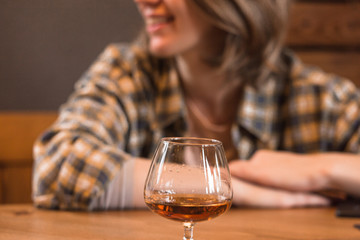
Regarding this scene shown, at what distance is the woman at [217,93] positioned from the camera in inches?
53.5

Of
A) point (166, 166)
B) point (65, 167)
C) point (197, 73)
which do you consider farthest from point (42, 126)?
point (166, 166)

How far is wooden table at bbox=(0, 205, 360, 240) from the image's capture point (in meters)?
0.76

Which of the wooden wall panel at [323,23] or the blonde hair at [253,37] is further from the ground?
the wooden wall panel at [323,23]

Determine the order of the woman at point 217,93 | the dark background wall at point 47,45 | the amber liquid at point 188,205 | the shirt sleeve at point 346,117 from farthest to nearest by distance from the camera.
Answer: the dark background wall at point 47,45 → the shirt sleeve at point 346,117 → the woman at point 217,93 → the amber liquid at point 188,205

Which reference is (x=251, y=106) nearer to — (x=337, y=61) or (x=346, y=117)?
(x=346, y=117)

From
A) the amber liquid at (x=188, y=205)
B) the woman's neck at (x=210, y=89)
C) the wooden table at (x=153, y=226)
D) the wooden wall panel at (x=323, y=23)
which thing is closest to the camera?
the amber liquid at (x=188, y=205)

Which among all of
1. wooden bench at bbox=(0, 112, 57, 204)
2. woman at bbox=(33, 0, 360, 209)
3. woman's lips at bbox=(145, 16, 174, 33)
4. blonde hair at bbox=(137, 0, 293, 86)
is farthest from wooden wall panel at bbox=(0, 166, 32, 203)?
woman's lips at bbox=(145, 16, 174, 33)

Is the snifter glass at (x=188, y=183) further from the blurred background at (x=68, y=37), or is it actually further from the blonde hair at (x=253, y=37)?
the blurred background at (x=68, y=37)

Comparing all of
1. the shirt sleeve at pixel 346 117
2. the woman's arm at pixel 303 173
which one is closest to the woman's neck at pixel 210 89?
the shirt sleeve at pixel 346 117

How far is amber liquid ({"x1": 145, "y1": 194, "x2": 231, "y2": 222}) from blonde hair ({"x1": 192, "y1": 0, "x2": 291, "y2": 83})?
903 mm

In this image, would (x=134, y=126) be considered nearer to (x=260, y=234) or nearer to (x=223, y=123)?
(x=223, y=123)

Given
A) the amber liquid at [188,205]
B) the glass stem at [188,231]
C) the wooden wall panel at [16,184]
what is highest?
the amber liquid at [188,205]

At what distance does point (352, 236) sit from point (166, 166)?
397 millimetres

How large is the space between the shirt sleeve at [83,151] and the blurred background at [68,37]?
0.73 meters
